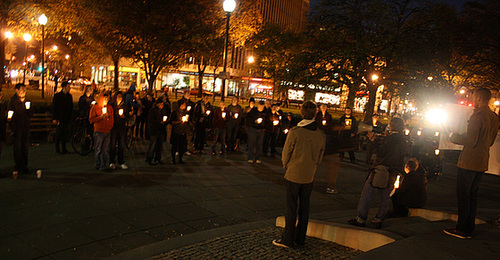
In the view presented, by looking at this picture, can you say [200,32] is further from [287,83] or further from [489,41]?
[489,41]

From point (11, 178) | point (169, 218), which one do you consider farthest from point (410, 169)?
point (11, 178)

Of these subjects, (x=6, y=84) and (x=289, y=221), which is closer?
(x=289, y=221)

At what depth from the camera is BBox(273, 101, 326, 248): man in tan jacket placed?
530 cm

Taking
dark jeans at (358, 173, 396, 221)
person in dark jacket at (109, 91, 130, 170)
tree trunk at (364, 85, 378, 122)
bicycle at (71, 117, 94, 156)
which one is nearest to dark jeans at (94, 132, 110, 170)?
person in dark jacket at (109, 91, 130, 170)

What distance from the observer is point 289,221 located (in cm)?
536

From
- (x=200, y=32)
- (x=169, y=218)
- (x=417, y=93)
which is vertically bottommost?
(x=169, y=218)

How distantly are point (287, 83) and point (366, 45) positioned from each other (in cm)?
530

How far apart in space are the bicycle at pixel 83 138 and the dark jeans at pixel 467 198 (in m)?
9.36

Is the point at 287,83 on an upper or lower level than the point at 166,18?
lower

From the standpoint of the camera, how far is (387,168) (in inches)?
266

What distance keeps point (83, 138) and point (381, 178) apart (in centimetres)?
831

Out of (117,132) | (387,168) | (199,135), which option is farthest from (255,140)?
(387,168)

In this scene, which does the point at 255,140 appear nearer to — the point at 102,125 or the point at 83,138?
the point at 102,125

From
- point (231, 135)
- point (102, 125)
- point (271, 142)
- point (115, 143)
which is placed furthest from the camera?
point (271, 142)
